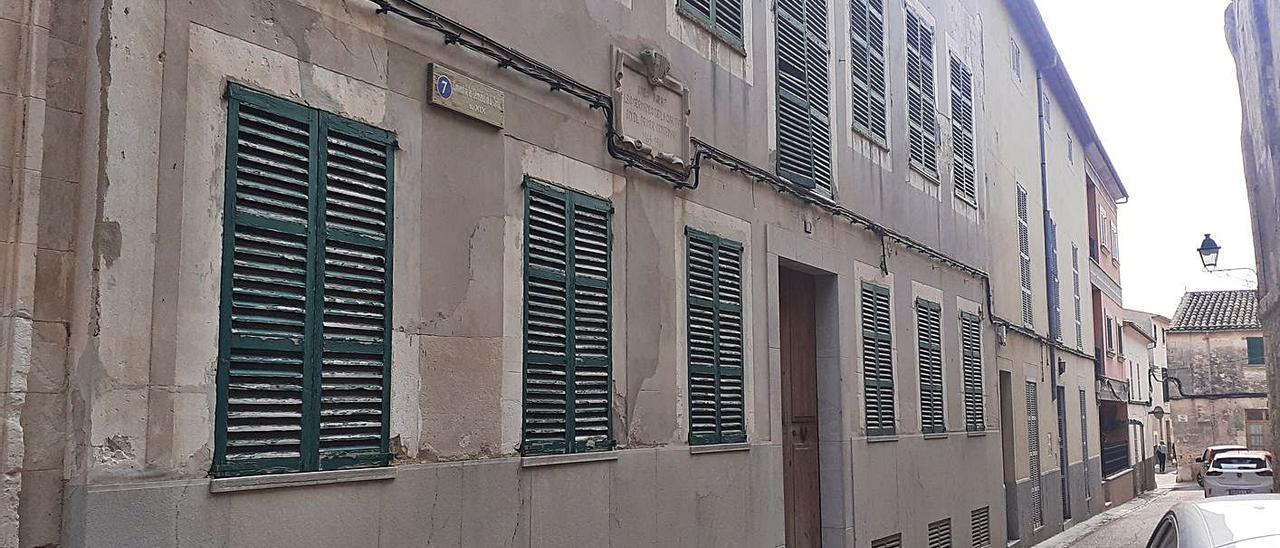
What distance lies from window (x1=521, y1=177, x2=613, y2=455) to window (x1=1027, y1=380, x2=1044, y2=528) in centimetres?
1411

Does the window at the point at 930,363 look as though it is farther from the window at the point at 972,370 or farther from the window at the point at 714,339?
the window at the point at 714,339

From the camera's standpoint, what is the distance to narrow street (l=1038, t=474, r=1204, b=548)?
2042 cm

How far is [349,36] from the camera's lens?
6.07 metres

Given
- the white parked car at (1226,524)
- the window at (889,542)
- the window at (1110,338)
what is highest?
the window at (1110,338)

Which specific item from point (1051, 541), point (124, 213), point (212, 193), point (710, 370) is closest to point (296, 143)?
point (212, 193)

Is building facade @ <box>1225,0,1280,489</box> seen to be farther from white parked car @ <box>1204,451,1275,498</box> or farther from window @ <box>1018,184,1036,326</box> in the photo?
white parked car @ <box>1204,451,1275,498</box>

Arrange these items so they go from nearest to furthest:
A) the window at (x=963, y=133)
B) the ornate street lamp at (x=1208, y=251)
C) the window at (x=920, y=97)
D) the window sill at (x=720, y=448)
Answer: the window sill at (x=720, y=448)
the window at (x=920, y=97)
the window at (x=963, y=133)
the ornate street lamp at (x=1208, y=251)

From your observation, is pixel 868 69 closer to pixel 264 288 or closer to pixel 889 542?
pixel 889 542

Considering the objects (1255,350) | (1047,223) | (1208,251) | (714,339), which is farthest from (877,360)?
(1255,350)

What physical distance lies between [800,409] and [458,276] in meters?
6.17

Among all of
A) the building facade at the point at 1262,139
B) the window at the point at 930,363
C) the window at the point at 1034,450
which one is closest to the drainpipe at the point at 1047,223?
the window at the point at 1034,450

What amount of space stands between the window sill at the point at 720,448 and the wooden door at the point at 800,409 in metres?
1.94

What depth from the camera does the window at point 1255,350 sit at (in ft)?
169

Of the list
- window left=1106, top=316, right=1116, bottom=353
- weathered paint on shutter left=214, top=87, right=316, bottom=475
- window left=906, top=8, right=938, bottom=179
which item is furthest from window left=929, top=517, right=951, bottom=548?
window left=1106, top=316, right=1116, bottom=353
